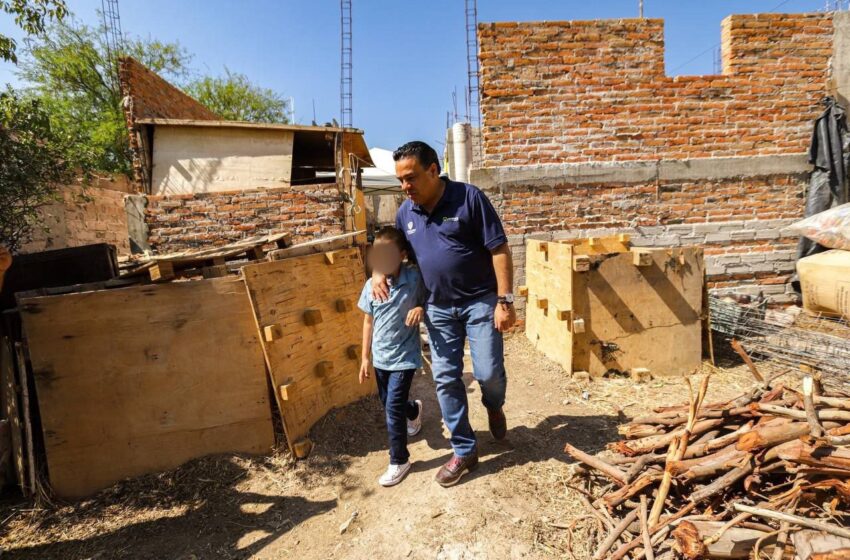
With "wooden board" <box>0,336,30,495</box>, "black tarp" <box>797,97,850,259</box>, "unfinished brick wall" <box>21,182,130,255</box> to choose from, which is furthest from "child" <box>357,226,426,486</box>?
"black tarp" <box>797,97,850,259</box>

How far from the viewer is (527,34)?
5.33m

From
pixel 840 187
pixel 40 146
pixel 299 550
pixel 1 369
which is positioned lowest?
pixel 299 550

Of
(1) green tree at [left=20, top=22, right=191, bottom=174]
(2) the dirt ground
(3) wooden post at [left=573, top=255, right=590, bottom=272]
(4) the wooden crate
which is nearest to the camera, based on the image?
(2) the dirt ground

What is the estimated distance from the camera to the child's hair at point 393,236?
2.64 m

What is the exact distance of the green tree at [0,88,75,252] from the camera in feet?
12.2

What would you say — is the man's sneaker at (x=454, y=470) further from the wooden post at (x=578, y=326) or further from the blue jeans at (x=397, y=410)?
the wooden post at (x=578, y=326)

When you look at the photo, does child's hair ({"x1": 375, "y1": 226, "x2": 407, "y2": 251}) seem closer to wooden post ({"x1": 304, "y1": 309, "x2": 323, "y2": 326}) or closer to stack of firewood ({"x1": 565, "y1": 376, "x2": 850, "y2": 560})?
wooden post ({"x1": 304, "y1": 309, "x2": 323, "y2": 326})

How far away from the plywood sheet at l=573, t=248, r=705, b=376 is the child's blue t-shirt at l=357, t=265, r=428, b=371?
77.4 inches

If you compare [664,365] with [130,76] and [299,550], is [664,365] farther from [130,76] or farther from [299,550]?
[130,76]

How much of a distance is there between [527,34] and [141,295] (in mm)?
5229

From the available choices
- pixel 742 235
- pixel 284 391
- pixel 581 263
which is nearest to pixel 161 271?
pixel 284 391

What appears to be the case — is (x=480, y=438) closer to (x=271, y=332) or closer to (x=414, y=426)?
(x=414, y=426)

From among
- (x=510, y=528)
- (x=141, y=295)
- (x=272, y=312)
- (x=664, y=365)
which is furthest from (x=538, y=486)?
(x=141, y=295)

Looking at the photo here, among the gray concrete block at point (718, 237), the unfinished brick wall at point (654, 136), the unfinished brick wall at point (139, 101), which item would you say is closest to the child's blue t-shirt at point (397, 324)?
the unfinished brick wall at point (654, 136)
